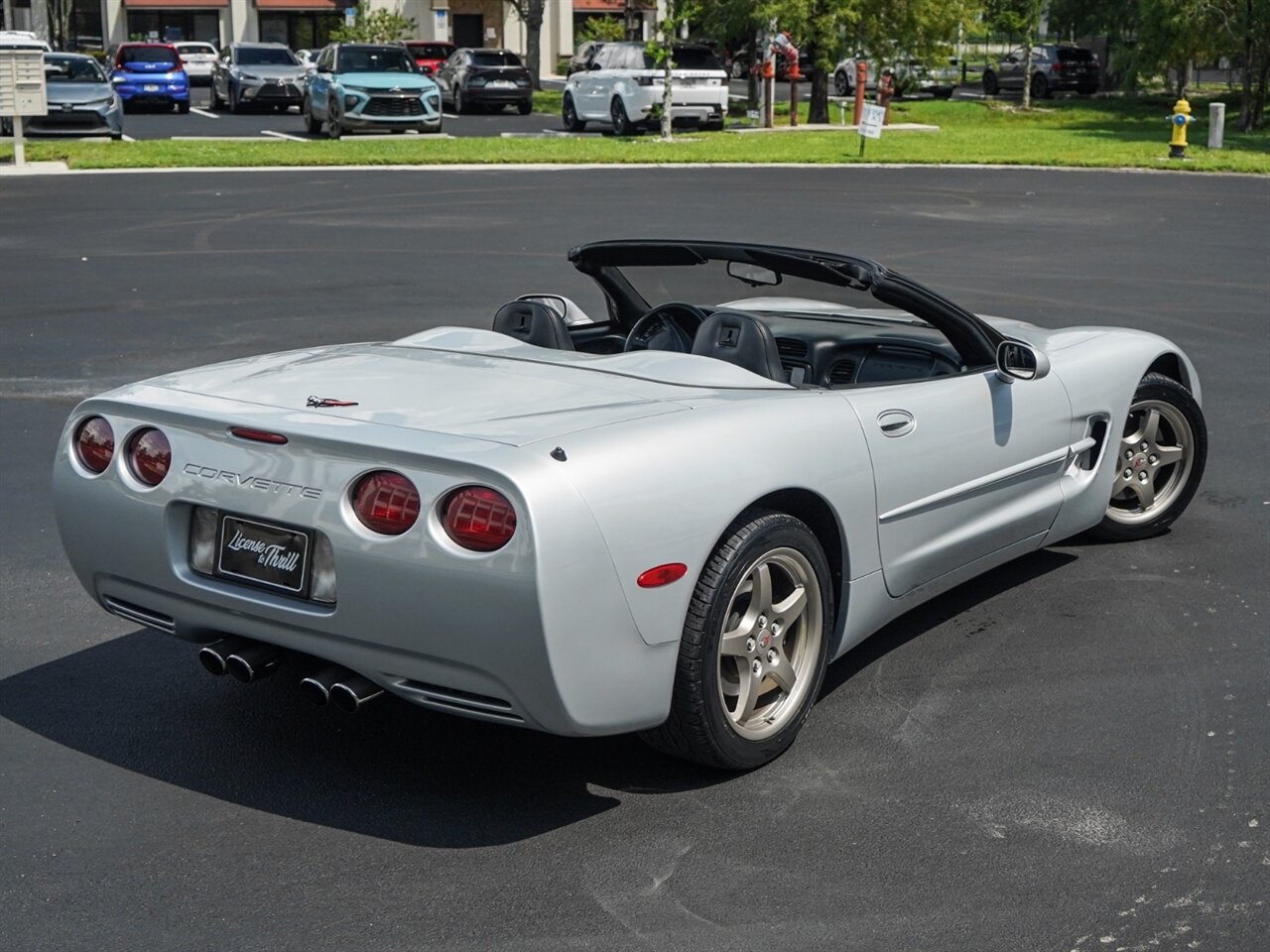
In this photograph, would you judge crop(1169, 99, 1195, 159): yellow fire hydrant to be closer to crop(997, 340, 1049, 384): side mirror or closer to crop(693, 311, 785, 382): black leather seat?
crop(997, 340, 1049, 384): side mirror

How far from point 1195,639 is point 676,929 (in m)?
2.71

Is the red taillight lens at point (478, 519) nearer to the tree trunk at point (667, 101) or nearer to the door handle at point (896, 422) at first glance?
the door handle at point (896, 422)

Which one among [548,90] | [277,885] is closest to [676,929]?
[277,885]

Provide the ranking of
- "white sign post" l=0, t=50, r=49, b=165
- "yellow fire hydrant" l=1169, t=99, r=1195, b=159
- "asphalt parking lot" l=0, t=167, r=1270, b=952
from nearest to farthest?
1. "asphalt parking lot" l=0, t=167, r=1270, b=952
2. "white sign post" l=0, t=50, r=49, b=165
3. "yellow fire hydrant" l=1169, t=99, r=1195, b=159

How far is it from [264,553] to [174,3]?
75.6 m

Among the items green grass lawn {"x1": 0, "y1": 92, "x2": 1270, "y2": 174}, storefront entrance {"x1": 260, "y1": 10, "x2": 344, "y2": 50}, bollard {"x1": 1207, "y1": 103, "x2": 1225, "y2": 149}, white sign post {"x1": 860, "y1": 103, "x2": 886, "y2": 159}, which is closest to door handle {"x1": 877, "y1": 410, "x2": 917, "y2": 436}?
green grass lawn {"x1": 0, "y1": 92, "x2": 1270, "y2": 174}

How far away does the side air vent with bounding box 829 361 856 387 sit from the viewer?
553 centimetres

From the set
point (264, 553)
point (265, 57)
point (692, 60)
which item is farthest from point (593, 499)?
point (265, 57)

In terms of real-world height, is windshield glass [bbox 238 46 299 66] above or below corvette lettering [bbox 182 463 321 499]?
above

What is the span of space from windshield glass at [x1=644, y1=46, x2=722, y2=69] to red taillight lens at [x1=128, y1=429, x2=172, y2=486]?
31.1m

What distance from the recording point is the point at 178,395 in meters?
4.59

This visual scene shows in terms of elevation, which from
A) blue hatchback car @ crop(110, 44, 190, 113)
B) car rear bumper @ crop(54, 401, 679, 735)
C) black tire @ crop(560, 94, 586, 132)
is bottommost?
car rear bumper @ crop(54, 401, 679, 735)

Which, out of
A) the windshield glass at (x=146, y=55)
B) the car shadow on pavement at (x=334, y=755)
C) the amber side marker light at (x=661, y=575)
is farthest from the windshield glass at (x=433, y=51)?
the amber side marker light at (x=661, y=575)

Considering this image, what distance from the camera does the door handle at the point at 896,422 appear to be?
16.0 ft
